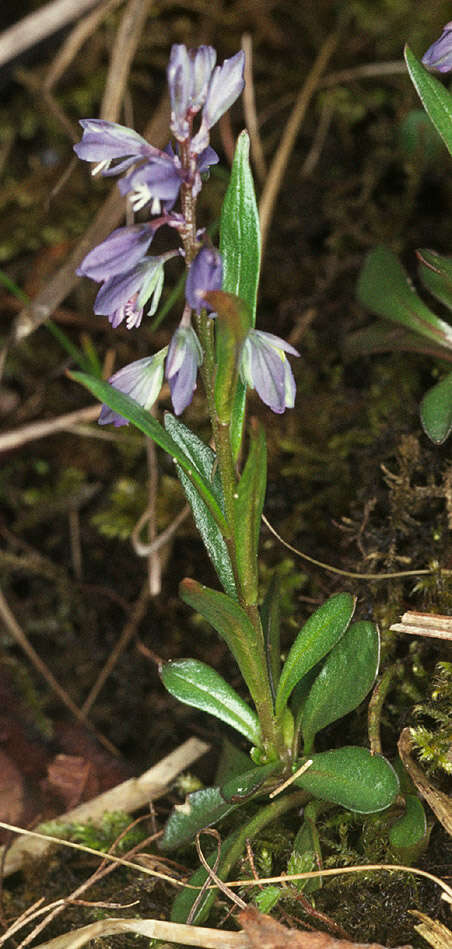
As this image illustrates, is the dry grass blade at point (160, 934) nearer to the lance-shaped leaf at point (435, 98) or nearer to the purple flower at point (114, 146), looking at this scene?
the purple flower at point (114, 146)

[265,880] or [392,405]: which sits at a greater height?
[392,405]

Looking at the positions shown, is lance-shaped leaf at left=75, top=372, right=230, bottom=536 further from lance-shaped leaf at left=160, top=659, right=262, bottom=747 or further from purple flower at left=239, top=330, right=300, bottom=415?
lance-shaped leaf at left=160, top=659, right=262, bottom=747

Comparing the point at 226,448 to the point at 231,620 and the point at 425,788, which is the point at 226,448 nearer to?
the point at 231,620

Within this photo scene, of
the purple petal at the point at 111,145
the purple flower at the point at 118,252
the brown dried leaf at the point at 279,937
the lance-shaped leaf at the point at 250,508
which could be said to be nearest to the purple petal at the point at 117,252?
the purple flower at the point at 118,252

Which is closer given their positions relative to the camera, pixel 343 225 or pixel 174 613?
pixel 174 613

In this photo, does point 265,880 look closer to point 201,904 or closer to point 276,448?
point 201,904

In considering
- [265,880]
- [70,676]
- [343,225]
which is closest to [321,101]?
[343,225]
